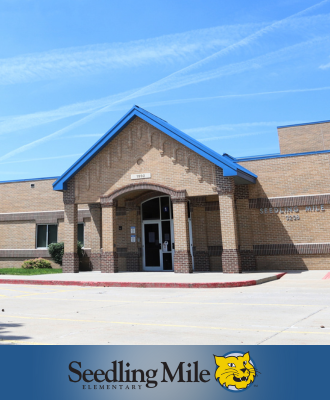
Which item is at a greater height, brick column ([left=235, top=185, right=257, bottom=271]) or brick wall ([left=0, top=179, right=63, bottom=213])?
brick wall ([left=0, top=179, right=63, bottom=213])

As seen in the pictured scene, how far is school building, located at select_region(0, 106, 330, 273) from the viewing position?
19094 millimetres

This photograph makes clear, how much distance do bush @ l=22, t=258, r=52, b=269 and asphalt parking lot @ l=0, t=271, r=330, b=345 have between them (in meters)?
12.5

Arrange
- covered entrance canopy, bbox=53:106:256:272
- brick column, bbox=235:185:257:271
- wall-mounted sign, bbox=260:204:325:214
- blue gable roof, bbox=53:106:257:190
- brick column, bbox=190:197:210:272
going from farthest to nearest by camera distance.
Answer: brick column, bbox=190:197:210:272 → brick column, bbox=235:185:257:271 → wall-mounted sign, bbox=260:204:325:214 → covered entrance canopy, bbox=53:106:256:272 → blue gable roof, bbox=53:106:257:190

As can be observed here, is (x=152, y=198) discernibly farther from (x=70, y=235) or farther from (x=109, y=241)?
(x=70, y=235)

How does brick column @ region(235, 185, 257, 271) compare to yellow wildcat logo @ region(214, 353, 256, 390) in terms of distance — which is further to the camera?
brick column @ region(235, 185, 257, 271)

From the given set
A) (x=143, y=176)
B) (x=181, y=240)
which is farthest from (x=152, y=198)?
(x=181, y=240)

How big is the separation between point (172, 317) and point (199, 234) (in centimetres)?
1344

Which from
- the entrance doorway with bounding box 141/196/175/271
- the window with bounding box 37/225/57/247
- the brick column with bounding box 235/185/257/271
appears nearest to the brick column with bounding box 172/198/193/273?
the entrance doorway with bounding box 141/196/175/271

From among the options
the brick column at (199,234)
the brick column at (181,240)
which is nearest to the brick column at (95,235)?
the brick column at (199,234)

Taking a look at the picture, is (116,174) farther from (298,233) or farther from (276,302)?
(276,302)

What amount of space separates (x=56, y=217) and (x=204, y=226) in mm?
10388

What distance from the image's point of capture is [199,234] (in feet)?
69.5

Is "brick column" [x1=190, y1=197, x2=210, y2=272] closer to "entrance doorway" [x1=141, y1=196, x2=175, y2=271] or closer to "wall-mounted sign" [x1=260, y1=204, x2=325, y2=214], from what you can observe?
"entrance doorway" [x1=141, y1=196, x2=175, y2=271]

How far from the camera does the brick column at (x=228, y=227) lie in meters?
18.2
